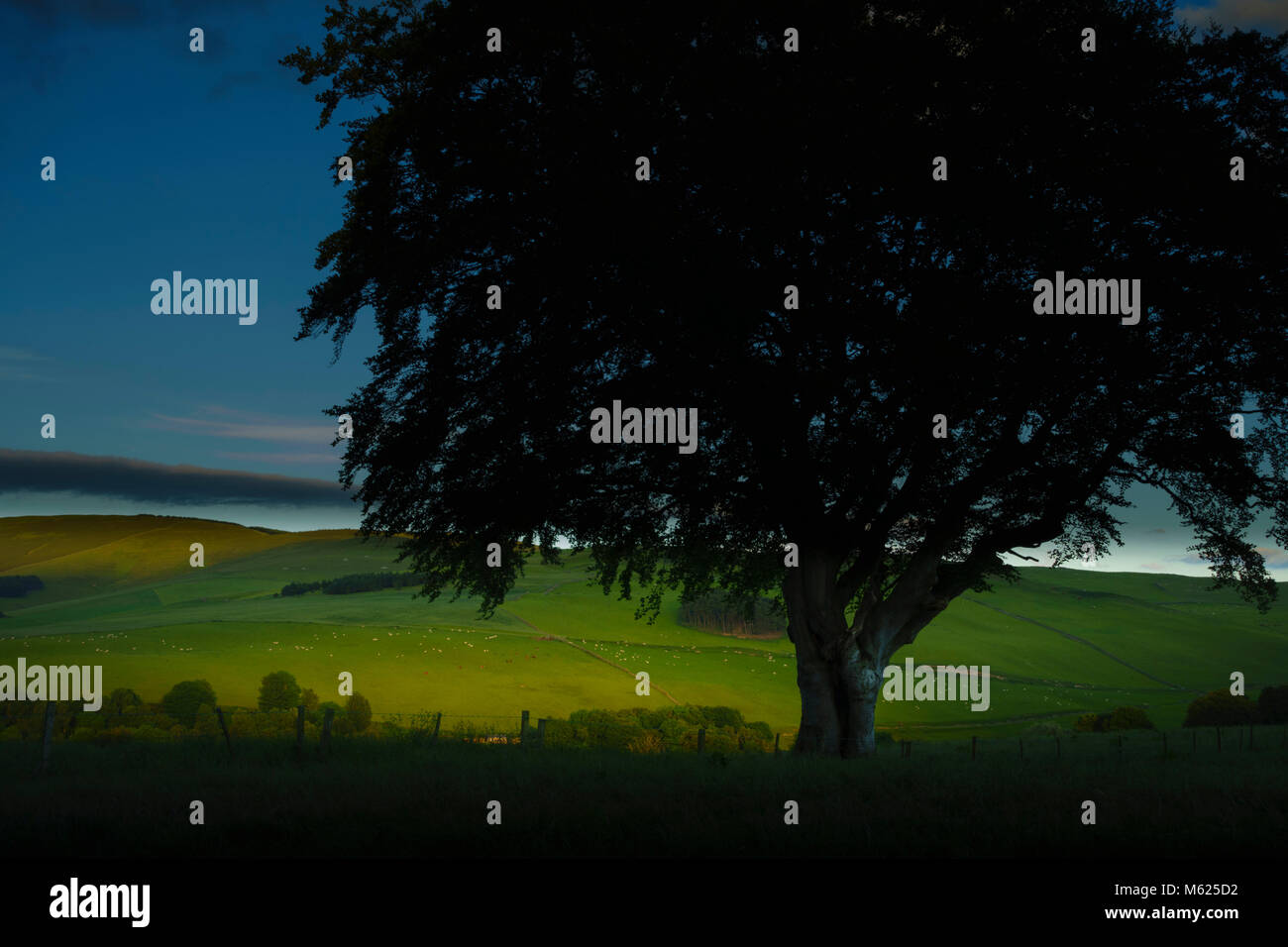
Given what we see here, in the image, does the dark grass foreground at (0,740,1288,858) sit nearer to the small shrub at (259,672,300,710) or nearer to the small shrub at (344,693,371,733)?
the small shrub at (344,693,371,733)

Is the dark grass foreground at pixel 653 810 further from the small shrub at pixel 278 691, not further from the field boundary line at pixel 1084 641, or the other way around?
the field boundary line at pixel 1084 641

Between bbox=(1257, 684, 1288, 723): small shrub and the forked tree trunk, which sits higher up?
the forked tree trunk

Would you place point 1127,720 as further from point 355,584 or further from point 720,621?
point 355,584

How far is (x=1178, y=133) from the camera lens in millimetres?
17031

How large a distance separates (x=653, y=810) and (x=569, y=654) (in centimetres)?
12190

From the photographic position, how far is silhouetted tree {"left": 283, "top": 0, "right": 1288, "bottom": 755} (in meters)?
15.6

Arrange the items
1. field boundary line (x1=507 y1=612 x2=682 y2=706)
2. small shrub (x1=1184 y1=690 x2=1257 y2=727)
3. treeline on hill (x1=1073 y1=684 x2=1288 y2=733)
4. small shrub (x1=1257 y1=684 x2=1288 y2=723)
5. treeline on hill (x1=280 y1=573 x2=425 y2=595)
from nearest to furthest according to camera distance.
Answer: small shrub (x1=1257 y1=684 x2=1288 y2=723)
treeline on hill (x1=1073 y1=684 x2=1288 y2=733)
small shrub (x1=1184 y1=690 x2=1257 y2=727)
field boundary line (x1=507 y1=612 x2=682 y2=706)
treeline on hill (x1=280 y1=573 x2=425 y2=595)

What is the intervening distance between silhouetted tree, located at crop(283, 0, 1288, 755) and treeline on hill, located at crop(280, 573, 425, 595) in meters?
171

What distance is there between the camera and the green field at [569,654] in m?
110

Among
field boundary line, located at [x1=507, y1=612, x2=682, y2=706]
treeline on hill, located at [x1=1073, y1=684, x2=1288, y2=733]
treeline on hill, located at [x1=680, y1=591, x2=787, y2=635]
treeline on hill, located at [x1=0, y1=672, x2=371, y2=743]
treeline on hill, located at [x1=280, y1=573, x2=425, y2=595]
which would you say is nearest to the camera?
treeline on hill, located at [x1=0, y1=672, x2=371, y2=743]

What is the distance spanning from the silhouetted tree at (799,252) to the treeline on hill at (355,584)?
171 metres

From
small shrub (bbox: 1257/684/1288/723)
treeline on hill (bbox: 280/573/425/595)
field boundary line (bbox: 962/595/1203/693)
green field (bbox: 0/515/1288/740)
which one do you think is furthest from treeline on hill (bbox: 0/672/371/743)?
field boundary line (bbox: 962/595/1203/693)

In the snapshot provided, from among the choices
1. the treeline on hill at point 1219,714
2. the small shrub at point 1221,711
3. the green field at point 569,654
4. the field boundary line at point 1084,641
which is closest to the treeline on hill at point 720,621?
the green field at point 569,654
